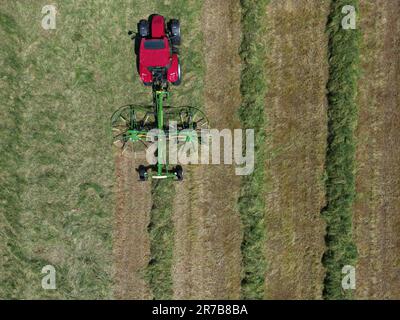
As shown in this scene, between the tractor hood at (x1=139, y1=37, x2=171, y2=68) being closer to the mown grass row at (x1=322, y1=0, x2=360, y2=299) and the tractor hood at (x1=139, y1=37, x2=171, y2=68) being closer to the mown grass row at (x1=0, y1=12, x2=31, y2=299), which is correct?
the mown grass row at (x1=0, y1=12, x2=31, y2=299)

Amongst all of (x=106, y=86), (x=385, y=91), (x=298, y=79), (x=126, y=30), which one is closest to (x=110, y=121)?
(x=106, y=86)

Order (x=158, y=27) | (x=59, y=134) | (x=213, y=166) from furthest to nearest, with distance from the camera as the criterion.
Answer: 1. (x=213, y=166)
2. (x=59, y=134)
3. (x=158, y=27)

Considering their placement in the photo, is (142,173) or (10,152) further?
(10,152)

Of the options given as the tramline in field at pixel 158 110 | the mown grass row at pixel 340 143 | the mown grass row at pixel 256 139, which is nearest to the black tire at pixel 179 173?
the tramline in field at pixel 158 110

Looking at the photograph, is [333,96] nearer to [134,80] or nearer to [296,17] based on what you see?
[296,17]

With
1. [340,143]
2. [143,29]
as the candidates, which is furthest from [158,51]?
[340,143]

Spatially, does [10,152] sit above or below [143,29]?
below

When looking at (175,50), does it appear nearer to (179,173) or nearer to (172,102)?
(172,102)
